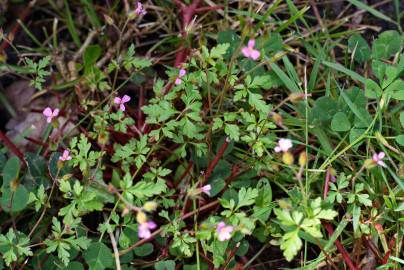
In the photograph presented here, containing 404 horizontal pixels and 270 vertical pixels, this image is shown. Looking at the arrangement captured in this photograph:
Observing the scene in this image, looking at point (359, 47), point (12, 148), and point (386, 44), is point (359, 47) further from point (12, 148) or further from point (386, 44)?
point (12, 148)

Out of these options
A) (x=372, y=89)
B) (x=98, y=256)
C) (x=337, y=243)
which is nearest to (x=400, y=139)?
(x=372, y=89)

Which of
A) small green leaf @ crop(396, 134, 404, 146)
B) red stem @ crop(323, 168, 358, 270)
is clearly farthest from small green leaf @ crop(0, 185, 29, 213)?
small green leaf @ crop(396, 134, 404, 146)

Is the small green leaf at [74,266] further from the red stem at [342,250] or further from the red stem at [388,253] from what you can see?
the red stem at [388,253]

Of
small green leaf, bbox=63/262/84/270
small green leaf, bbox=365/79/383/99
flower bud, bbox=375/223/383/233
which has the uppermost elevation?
small green leaf, bbox=365/79/383/99

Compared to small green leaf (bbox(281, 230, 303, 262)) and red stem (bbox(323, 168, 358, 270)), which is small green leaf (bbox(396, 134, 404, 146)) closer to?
red stem (bbox(323, 168, 358, 270))

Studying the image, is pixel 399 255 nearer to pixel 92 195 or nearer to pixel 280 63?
pixel 280 63

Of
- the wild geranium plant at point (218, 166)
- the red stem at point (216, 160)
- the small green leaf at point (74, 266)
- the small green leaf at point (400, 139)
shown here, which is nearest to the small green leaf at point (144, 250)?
the wild geranium plant at point (218, 166)

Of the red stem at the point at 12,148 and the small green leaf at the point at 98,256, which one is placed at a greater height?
the red stem at the point at 12,148
